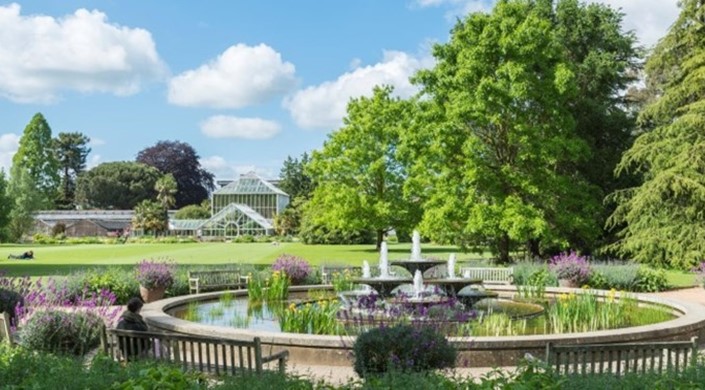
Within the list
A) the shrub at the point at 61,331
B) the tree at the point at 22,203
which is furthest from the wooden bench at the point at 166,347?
the tree at the point at 22,203

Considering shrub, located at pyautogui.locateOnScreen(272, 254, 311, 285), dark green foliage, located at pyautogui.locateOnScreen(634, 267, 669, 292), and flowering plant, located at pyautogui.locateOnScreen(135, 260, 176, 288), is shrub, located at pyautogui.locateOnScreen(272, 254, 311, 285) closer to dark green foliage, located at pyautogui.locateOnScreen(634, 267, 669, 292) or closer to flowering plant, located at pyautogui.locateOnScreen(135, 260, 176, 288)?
flowering plant, located at pyautogui.locateOnScreen(135, 260, 176, 288)

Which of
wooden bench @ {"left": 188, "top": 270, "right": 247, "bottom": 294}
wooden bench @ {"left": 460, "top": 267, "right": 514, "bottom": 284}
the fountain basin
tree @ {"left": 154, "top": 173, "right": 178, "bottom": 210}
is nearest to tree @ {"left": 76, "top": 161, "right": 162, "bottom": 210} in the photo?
tree @ {"left": 154, "top": 173, "right": 178, "bottom": 210}

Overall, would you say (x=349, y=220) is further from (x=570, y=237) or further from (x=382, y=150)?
(x=570, y=237)

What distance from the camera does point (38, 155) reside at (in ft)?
294

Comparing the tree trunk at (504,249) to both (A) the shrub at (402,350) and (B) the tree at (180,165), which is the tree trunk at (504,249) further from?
(B) the tree at (180,165)

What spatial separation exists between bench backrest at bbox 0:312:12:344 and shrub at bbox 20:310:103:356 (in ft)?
0.68

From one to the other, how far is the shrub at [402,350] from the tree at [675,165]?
20.8 metres

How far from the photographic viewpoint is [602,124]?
3180cm

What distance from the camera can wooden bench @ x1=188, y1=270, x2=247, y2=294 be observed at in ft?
63.2

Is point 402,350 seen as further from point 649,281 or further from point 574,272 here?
point 649,281

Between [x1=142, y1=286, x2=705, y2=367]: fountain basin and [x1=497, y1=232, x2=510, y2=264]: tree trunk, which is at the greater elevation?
[x1=497, y1=232, x2=510, y2=264]: tree trunk

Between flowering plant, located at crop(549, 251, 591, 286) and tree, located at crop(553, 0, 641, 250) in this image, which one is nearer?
flowering plant, located at crop(549, 251, 591, 286)

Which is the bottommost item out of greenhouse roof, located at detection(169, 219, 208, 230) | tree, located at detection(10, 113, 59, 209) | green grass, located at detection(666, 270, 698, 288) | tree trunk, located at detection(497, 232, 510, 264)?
green grass, located at detection(666, 270, 698, 288)

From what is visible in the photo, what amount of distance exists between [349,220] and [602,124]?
20652 mm
